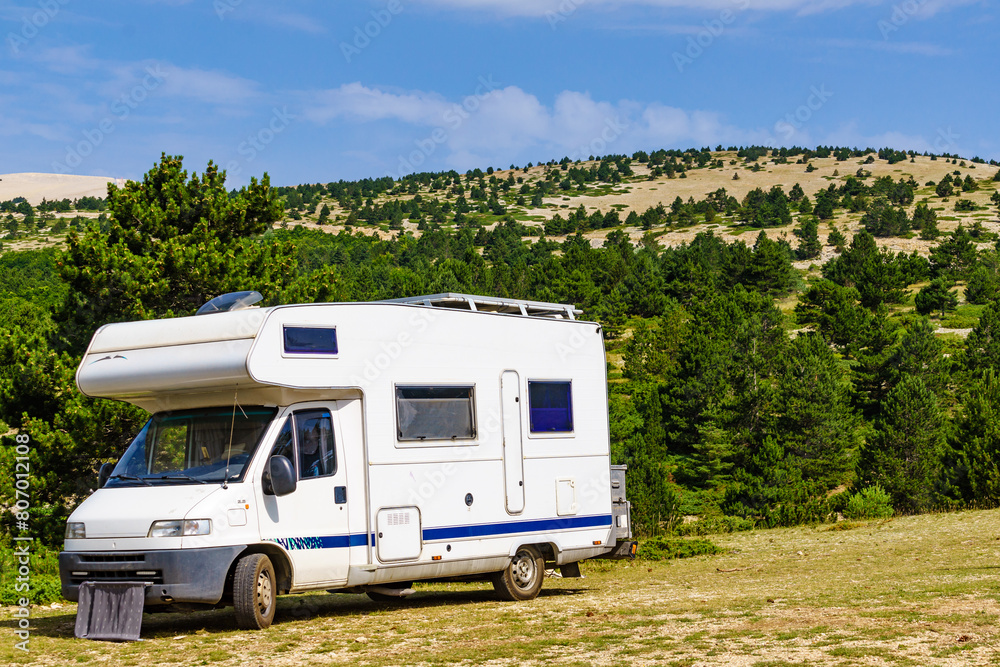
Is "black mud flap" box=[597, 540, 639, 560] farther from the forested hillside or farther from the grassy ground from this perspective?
the forested hillside

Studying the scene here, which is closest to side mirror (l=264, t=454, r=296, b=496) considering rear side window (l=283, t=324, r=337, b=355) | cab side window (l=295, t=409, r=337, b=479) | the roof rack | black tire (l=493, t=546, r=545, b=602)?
cab side window (l=295, t=409, r=337, b=479)

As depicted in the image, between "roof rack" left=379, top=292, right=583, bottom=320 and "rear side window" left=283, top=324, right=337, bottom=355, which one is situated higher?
"roof rack" left=379, top=292, right=583, bottom=320

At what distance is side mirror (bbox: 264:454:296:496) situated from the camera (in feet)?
32.9

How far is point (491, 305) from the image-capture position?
1327cm

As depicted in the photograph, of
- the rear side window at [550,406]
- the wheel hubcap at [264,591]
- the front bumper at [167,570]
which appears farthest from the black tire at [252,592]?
the rear side window at [550,406]

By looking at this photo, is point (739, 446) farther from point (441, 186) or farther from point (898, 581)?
point (441, 186)

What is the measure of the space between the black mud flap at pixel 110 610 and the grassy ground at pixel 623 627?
0.72 feet

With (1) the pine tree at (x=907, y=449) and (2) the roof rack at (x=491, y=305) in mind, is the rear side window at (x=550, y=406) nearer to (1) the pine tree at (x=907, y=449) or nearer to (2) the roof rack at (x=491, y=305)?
(2) the roof rack at (x=491, y=305)

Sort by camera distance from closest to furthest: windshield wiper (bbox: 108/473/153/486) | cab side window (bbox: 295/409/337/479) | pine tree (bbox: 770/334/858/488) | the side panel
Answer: windshield wiper (bbox: 108/473/153/486), cab side window (bbox: 295/409/337/479), the side panel, pine tree (bbox: 770/334/858/488)

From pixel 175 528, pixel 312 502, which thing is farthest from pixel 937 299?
pixel 175 528

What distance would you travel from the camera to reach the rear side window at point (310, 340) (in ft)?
34.0

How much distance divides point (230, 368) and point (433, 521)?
2.98m

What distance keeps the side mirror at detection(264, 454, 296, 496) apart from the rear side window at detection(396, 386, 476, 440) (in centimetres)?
157

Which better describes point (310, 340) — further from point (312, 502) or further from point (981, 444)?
point (981, 444)
